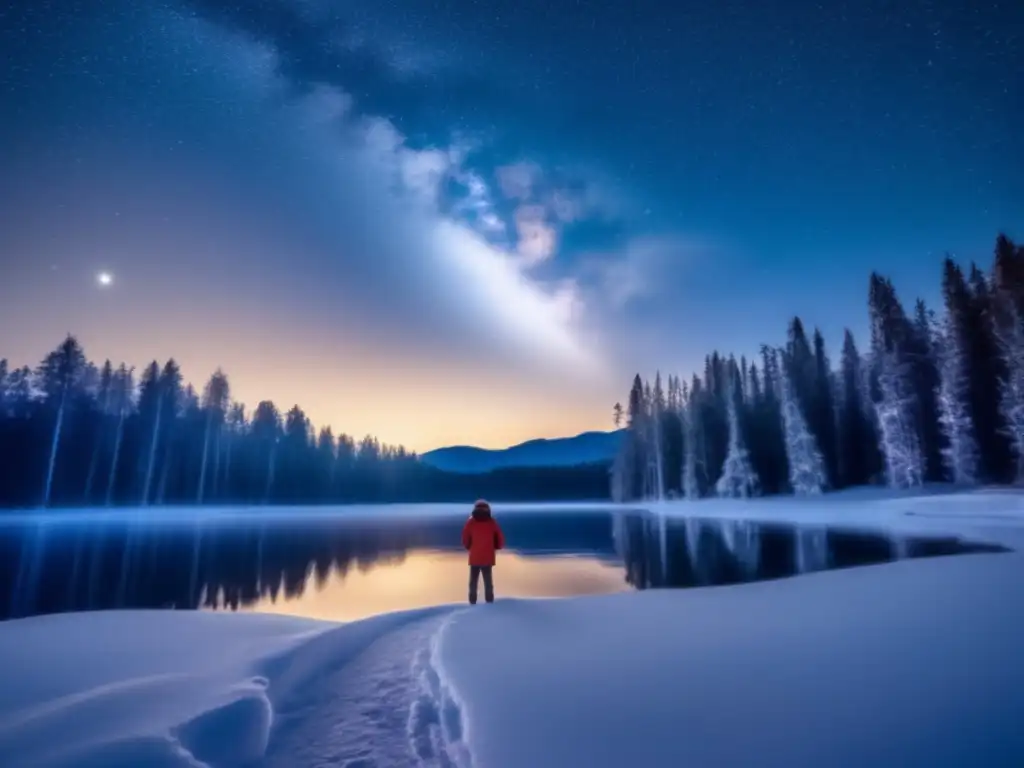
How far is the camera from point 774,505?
A: 45500mm

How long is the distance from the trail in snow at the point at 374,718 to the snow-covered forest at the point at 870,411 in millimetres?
40785

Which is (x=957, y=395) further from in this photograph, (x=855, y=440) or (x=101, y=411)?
(x=101, y=411)

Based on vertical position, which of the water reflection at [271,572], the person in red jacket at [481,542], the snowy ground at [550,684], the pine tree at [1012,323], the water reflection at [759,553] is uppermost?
the pine tree at [1012,323]

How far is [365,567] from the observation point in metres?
16.5

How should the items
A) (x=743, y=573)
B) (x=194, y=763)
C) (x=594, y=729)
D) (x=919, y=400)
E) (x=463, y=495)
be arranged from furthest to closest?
(x=463, y=495) < (x=919, y=400) < (x=743, y=573) < (x=594, y=729) < (x=194, y=763)

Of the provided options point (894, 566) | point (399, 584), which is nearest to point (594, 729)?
point (894, 566)

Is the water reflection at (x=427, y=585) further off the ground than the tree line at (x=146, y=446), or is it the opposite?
the tree line at (x=146, y=446)

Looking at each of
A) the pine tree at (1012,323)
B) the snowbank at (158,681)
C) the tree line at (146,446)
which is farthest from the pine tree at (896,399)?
the tree line at (146,446)

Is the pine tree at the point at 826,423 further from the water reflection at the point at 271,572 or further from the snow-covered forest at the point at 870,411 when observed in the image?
the water reflection at the point at 271,572

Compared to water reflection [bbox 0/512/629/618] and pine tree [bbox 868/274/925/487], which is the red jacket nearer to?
water reflection [bbox 0/512/629/618]

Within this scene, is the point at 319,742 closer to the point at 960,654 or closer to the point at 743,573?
the point at 960,654

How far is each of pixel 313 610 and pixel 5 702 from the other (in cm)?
604

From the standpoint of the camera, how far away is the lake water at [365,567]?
11.4m

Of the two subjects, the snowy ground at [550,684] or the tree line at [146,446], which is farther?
the tree line at [146,446]
